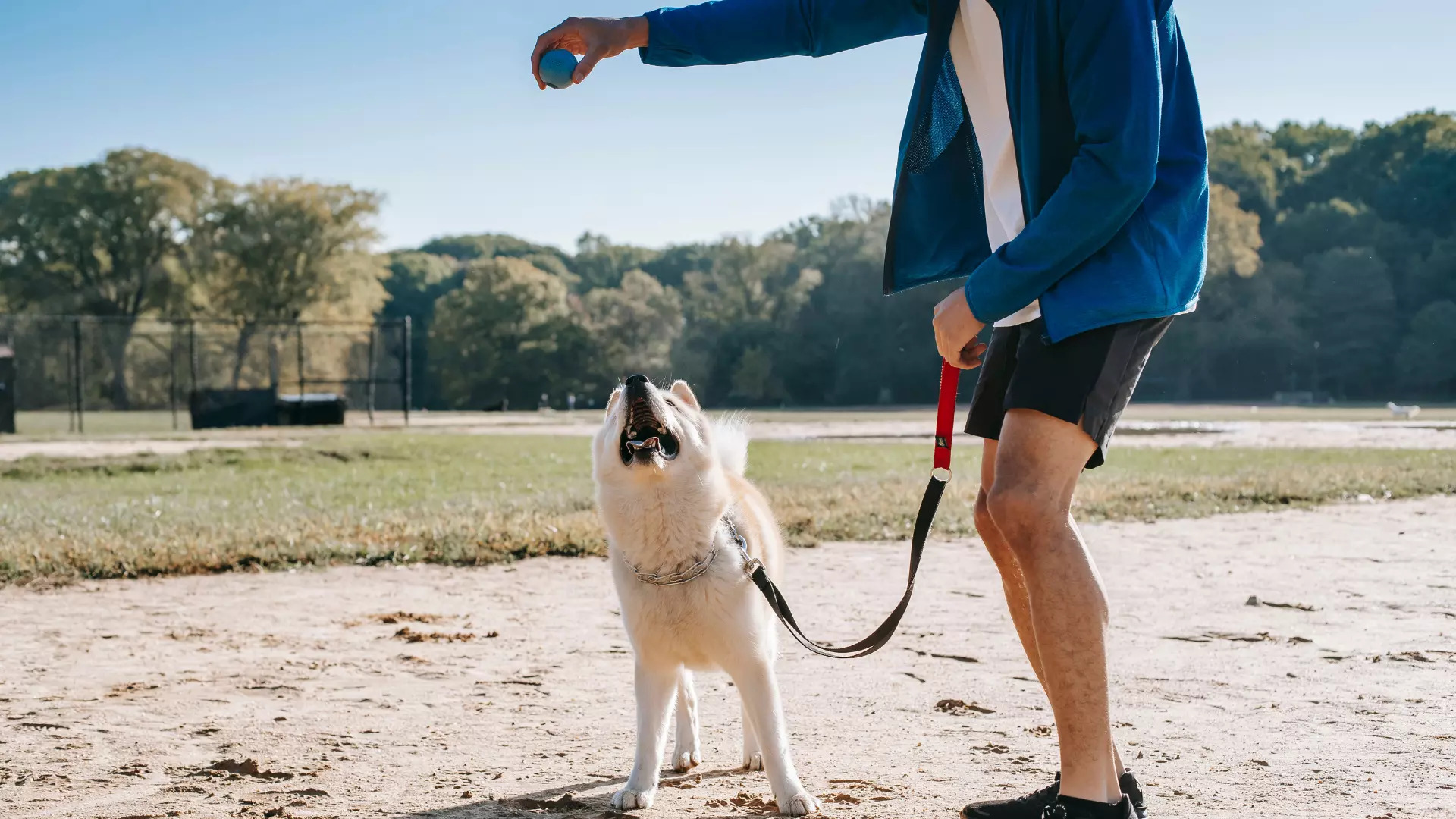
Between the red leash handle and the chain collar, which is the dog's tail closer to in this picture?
the chain collar

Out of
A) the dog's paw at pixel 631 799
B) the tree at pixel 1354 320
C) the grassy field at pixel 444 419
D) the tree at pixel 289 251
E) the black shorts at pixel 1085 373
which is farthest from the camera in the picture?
the tree at pixel 1354 320

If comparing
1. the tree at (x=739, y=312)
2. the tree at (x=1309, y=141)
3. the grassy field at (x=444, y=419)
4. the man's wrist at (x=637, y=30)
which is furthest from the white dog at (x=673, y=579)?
the tree at (x=1309, y=141)

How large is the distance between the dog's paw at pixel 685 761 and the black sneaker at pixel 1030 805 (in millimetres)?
1164

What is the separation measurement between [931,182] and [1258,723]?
91.4 inches

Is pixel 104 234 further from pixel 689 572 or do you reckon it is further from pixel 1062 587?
pixel 1062 587

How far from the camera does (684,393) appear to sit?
3.90m

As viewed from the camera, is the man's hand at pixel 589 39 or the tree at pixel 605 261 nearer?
the man's hand at pixel 589 39

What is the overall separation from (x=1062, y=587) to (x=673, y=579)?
1.18m

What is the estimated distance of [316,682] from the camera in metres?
4.79

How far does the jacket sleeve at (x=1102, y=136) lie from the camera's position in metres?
2.36

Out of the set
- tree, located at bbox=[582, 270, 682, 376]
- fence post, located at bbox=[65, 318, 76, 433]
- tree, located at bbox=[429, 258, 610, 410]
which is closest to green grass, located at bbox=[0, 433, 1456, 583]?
fence post, located at bbox=[65, 318, 76, 433]

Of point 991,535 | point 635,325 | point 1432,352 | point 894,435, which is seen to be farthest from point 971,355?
point 1432,352

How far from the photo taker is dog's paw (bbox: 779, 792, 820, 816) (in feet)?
10.4

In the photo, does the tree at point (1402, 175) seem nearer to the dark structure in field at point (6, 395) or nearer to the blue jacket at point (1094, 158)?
the dark structure in field at point (6, 395)
